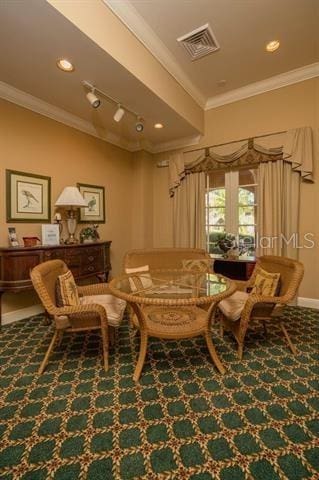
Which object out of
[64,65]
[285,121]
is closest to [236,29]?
[285,121]

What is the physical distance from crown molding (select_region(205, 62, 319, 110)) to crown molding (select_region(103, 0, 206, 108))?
586 millimetres

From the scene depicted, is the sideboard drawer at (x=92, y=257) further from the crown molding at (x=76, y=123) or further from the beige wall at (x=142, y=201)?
the crown molding at (x=76, y=123)

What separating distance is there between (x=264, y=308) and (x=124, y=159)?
3797mm

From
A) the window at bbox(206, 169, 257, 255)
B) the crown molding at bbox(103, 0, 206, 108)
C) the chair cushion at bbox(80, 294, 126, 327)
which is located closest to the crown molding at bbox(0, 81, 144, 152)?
the crown molding at bbox(103, 0, 206, 108)

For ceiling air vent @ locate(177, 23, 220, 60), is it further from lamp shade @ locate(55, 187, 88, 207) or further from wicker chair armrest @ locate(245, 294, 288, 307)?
wicker chair armrest @ locate(245, 294, 288, 307)

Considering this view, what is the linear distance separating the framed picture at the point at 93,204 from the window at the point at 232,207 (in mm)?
1931

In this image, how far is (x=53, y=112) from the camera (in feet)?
11.0

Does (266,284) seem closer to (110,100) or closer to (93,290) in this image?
(93,290)

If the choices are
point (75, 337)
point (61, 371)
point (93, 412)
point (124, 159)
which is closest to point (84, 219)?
point (124, 159)

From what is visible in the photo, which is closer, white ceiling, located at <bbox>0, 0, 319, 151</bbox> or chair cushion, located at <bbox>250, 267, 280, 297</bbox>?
white ceiling, located at <bbox>0, 0, 319, 151</bbox>

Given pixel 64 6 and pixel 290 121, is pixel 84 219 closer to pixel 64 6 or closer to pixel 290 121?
pixel 64 6

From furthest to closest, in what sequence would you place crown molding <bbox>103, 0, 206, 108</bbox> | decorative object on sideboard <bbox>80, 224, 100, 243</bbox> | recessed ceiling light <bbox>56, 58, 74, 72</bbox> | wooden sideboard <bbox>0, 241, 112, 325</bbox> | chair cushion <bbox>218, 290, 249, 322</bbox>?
decorative object on sideboard <bbox>80, 224, 100, 243</bbox> < wooden sideboard <bbox>0, 241, 112, 325</bbox> < recessed ceiling light <bbox>56, 58, 74, 72</bbox> < crown molding <bbox>103, 0, 206, 108</bbox> < chair cushion <bbox>218, 290, 249, 322</bbox>

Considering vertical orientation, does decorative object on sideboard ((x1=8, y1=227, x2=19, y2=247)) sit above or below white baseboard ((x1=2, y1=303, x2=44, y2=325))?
above

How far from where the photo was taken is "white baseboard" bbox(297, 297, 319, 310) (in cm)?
341
